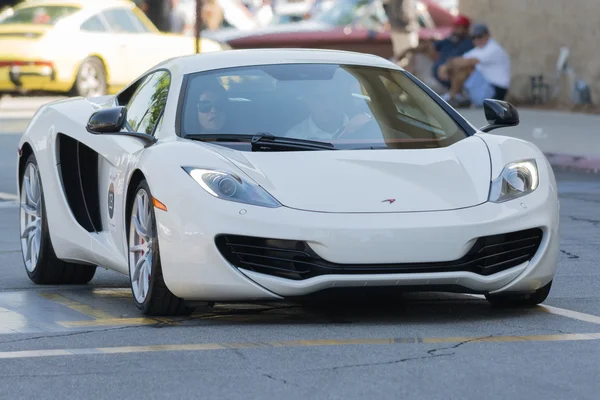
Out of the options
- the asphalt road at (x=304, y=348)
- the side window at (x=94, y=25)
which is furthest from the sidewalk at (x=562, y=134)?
the asphalt road at (x=304, y=348)

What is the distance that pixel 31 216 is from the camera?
9.09m

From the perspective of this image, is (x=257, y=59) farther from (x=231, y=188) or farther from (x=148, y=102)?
(x=231, y=188)

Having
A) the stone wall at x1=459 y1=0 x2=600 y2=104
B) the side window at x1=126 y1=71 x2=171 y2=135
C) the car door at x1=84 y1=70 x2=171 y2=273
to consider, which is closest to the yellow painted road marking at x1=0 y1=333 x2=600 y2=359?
the car door at x1=84 y1=70 x2=171 y2=273

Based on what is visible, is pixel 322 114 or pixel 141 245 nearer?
pixel 141 245

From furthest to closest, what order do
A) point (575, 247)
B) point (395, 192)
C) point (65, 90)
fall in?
point (65, 90) → point (575, 247) → point (395, 192)

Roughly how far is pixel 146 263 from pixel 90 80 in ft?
59.1

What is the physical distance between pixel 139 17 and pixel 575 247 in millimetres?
17078

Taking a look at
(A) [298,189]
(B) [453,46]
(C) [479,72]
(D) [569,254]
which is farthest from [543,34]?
(A) [298,189]

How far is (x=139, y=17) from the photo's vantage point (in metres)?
26.3

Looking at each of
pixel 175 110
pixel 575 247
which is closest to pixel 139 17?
pixel 575 247

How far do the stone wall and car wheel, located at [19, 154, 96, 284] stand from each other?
15409mm

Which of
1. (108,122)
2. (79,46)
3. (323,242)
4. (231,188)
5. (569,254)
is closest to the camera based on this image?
(323,242)

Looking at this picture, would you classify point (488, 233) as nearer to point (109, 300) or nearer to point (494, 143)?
point (494, 143)

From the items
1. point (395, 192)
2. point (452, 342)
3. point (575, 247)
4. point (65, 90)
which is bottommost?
point (65, 90)
